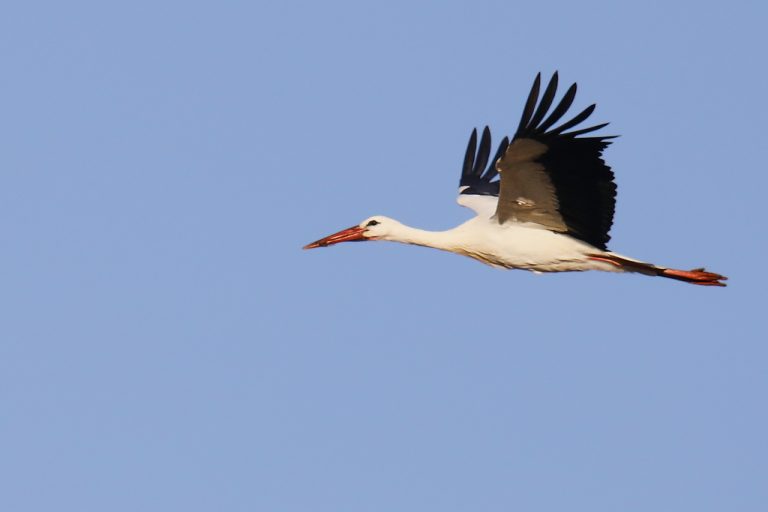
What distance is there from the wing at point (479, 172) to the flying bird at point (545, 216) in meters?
0.95

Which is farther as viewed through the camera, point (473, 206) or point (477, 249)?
point (473, 206)

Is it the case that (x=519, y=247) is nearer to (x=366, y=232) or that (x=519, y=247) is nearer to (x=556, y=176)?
(x=556, y=176)

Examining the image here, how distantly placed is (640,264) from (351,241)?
3348 mm

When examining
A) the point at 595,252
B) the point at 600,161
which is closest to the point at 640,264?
the point at 595,252

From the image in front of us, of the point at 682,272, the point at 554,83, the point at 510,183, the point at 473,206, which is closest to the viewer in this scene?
the point at 554,83

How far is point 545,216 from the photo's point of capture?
1478 centimetres

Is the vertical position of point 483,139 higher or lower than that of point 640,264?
higher

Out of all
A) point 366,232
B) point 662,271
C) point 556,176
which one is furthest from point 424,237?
point 662,271

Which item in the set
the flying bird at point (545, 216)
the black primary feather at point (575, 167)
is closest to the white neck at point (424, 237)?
the flying bird at point (545, 216)

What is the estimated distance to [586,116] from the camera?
13.3m

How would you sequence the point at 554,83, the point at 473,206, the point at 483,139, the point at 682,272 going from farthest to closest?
the point at 483,139 → the point at 473,206 → the point at 682,272 → the point at 554,83

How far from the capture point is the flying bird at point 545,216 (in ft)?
44.2

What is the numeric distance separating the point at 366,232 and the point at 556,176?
2.77 m

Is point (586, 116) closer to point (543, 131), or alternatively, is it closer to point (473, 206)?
point (543, 131)
